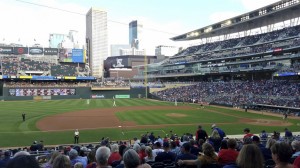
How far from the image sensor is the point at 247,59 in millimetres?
71938

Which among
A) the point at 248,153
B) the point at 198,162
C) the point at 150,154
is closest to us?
the point at 248,153

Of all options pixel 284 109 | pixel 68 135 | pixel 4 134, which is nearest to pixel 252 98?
pixel 284 109

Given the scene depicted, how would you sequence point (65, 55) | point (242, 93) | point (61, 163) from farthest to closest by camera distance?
point (65, 55)
point (242, 93)
point (61, 163)

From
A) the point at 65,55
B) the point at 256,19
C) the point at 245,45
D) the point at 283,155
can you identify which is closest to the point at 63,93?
the point at 65,55

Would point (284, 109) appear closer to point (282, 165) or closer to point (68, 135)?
point (68, 135)

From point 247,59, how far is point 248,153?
7238 centimetres

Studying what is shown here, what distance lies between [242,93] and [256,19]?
2255cm

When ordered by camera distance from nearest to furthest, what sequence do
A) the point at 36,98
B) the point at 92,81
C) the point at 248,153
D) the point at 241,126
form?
the point at 248,153 → the point at 241,126 → the point at 36,98 → the point at 92,81

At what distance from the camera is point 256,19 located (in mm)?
70312

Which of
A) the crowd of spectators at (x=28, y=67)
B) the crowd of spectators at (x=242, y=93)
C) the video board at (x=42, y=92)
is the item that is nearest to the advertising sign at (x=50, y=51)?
the crowd of spectators at (x=28, y=67)

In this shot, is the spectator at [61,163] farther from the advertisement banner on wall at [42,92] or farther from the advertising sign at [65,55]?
the advertising sign at [65,55]

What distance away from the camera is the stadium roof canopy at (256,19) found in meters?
61.5

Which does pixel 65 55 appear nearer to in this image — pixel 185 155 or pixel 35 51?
pixel 35 51

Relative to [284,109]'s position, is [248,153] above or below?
above
